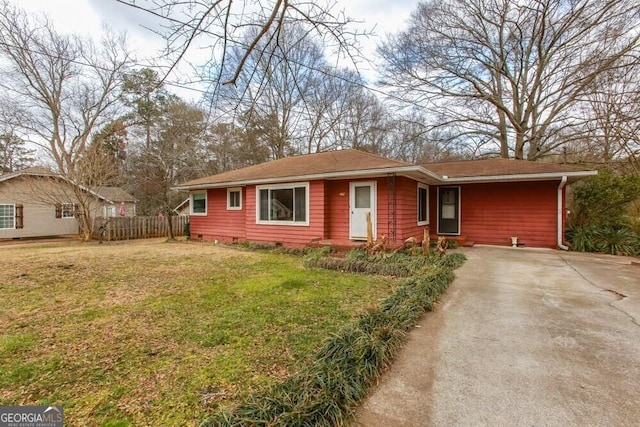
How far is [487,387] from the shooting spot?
2289 millimetres

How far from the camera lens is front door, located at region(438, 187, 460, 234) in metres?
10.5

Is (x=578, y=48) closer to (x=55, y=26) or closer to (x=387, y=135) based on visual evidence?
(x=387, y=135)

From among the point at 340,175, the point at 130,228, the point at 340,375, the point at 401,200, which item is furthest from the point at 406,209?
the point at 130,228

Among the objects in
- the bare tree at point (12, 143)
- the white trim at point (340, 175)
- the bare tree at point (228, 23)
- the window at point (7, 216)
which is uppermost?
the bare tree at point (12, 143)

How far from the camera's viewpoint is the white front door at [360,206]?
877cm

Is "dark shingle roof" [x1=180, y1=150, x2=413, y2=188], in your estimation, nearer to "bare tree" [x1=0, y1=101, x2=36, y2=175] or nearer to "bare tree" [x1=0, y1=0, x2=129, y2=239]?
"bare tree" [x1=0, y1=0, x2=129, y2=239]

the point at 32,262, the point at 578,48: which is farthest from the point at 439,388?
the point at 578,48

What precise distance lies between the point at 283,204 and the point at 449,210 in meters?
5.78

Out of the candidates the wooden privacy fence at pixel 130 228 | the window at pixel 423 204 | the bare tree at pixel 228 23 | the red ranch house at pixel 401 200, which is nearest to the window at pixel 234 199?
the red ranch house at pixel 401 200

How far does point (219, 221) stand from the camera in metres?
12.7

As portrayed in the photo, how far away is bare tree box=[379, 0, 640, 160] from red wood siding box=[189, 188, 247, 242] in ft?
31.6

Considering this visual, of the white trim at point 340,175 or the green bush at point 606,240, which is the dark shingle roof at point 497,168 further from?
the green bush at point 606,240

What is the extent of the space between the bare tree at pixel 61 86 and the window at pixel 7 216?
307 cm

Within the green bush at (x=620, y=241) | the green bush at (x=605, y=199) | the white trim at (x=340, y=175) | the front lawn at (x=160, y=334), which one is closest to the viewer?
the front lawn at (x=160, y=334)
